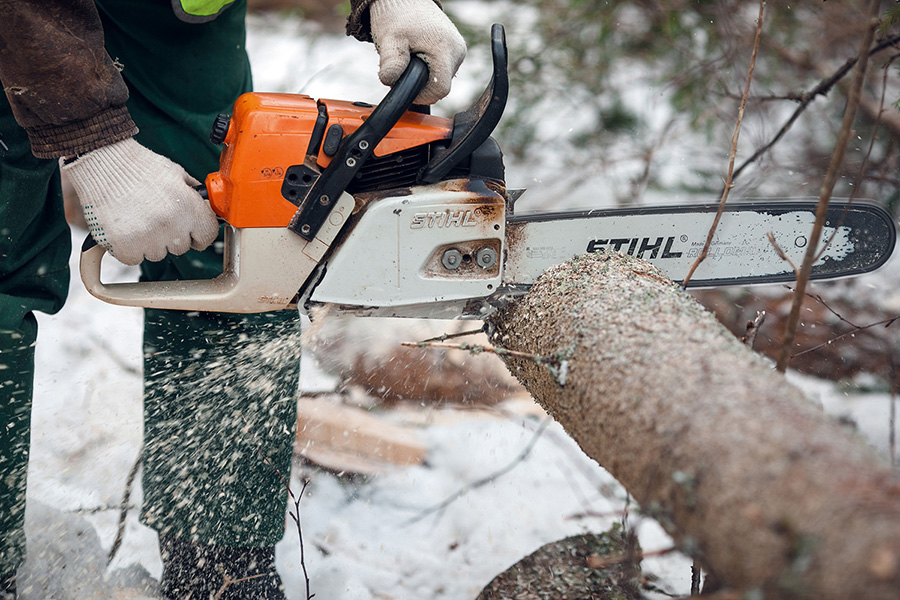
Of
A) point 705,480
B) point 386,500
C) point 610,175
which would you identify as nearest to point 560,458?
point 386,500

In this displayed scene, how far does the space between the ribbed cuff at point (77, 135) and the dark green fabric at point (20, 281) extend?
13cm

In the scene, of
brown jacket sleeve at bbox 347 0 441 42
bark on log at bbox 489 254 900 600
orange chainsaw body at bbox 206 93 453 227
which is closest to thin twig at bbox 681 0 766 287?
bark on log at bbox 489 254 900 600

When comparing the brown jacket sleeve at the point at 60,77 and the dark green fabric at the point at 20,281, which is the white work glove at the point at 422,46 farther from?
the dark green fabric at the point at 20,281

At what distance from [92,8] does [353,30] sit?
2.07 ft

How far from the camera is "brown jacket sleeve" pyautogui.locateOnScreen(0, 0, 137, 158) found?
4.20 ft

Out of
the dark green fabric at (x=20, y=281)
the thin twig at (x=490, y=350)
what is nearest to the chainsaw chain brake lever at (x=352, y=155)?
the thin twig at (x=490, y=350)

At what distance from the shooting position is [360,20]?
1.71m

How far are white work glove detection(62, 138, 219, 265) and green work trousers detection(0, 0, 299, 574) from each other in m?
0.29

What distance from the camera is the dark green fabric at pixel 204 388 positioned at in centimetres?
177

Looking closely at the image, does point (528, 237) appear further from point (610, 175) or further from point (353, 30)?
point (610, 175)

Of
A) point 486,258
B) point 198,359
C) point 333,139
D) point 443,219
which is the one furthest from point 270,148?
point 198,359

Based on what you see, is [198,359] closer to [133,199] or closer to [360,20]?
[133,199]

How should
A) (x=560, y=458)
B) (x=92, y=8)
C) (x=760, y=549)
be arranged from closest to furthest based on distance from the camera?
(x=760, y=549) → (x=92, y=8) → (x=560, y=458)

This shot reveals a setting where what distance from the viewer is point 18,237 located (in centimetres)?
154
